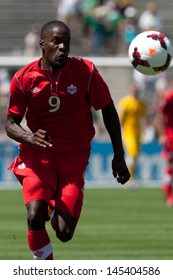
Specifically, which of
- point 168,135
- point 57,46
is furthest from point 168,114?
point 57,46

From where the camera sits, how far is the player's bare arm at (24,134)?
8633 mm

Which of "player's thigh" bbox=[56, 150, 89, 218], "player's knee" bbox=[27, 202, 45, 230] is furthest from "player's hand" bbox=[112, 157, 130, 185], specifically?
"player's knee" bbox=[27, 202, 45, 230]

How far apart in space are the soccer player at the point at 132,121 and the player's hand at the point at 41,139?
14123 mm

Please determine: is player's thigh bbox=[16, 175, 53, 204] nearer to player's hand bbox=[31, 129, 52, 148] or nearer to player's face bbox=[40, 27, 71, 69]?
player's hand bbox=[31, 129, 52, 148]

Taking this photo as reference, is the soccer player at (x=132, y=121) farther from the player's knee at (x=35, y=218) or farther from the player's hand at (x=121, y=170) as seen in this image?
Result: the player's knee at (x=35, y=218)

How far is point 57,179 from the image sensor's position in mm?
9266

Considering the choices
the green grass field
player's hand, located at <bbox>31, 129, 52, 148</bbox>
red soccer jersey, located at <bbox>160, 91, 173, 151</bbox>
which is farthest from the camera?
red soccer jersey, located at <bbox>160, 91, 173, 151</bbox>

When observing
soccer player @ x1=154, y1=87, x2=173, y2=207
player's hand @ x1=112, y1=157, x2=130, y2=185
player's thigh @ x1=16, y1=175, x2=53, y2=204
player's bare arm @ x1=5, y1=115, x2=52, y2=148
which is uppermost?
player's bare arm @ x1=5, y1=115, x2=52, y2=148

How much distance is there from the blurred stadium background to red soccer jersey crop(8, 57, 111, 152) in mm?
2518

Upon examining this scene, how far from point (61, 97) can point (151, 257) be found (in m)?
2.96

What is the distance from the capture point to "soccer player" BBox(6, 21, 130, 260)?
29.6 ft

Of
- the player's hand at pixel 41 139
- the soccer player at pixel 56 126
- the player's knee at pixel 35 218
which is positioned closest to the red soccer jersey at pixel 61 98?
the soccer player at pixel 56 126

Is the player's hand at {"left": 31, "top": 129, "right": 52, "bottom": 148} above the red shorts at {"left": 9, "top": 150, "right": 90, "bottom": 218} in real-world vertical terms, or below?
above

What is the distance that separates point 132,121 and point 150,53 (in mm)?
12944
